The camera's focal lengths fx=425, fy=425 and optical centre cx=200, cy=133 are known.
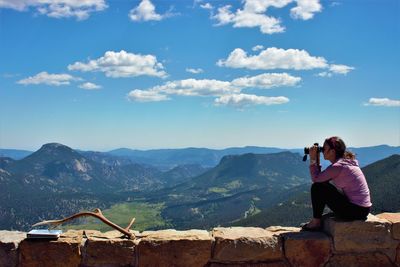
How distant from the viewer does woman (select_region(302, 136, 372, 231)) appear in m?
7.67

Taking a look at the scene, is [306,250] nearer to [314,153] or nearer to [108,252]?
[314,153]

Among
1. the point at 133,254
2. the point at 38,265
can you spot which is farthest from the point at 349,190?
the point at 38,265

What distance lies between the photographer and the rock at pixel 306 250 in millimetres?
7480

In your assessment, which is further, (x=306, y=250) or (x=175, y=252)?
(x=306, y=250)

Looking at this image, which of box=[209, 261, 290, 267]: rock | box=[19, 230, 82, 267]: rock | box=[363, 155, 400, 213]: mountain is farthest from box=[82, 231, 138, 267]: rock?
box=[363, 155, 400, 213]: mountain

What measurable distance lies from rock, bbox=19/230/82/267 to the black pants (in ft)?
14.4

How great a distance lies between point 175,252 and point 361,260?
131 inches

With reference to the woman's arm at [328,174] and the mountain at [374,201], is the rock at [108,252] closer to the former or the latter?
the woman's arm at [328,174]

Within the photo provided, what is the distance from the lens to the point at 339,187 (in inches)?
314

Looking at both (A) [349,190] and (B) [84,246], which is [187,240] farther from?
(A) [349,190]

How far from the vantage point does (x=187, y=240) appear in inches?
287

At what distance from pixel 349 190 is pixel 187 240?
3.13 metres

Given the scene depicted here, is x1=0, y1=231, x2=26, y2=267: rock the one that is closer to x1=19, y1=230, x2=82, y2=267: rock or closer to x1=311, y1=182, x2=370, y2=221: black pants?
x1=19, y1=230, x2=82, y2=267: rock

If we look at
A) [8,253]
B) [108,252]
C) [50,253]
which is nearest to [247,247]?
[108,252]
